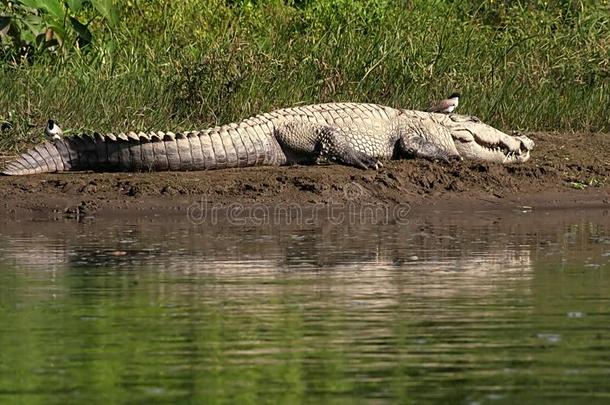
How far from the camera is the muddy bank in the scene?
1213 centimetres

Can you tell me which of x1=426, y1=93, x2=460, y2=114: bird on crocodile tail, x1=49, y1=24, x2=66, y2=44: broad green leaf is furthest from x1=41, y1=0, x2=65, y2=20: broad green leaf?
x1=426, y1=93, x2=460, y2=114: bird on crocodile tail

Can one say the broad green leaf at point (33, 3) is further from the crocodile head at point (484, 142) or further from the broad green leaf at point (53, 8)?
the crocodile head at point (484, 142)

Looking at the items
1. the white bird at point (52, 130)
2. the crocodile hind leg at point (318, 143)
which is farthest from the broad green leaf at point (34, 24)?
the crocodile hind leg at point (318, 143)

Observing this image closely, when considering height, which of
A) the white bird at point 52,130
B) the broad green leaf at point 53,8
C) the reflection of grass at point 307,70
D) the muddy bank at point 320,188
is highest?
the broad green leaf at point 53,8

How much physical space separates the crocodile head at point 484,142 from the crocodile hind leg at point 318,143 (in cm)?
99

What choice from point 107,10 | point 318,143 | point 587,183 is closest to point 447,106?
point 318,143

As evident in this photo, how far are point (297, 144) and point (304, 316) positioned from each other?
21.2 feet

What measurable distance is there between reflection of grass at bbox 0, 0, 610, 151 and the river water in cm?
312

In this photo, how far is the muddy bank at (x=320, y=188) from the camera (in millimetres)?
12133

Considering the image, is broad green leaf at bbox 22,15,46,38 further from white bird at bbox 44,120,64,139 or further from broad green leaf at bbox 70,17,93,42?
white bird at bbox 44,120,64,139

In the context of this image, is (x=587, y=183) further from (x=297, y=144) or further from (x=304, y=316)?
(x=304, y=316)

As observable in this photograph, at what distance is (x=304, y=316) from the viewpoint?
23.0 ft

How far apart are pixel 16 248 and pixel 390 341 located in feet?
14.0

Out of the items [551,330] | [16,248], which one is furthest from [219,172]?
[551,330]
